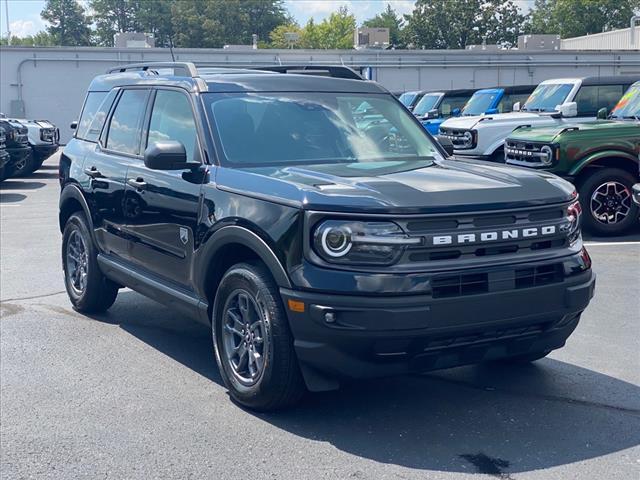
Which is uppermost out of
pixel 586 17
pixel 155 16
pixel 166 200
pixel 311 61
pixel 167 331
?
pixel 155 16

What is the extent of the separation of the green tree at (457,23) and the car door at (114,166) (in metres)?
64.4

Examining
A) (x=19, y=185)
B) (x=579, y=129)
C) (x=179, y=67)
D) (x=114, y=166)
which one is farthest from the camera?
(x=19, y=185)

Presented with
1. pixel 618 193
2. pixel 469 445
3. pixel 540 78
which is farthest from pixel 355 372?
pixel 540 78

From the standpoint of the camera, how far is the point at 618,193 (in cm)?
1117

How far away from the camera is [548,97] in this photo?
15.7 m

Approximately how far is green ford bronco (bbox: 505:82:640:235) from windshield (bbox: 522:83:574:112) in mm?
3900

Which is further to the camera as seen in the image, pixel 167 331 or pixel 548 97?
pixel 548 97

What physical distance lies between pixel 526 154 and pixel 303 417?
719 cm

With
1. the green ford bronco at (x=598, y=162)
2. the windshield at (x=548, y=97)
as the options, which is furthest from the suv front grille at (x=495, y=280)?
the windshield at (x=548, y=97)

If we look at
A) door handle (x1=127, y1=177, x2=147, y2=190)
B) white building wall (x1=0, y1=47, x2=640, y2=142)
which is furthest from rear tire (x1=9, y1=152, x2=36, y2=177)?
white building wall (x1=0, y1=47, x2=640, y2=142)

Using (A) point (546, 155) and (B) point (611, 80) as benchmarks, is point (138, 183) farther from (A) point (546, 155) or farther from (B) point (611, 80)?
(B) point (611, 80)

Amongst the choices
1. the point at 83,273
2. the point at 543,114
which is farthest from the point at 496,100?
the point at 83,273

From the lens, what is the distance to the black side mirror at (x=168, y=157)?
5520 mm

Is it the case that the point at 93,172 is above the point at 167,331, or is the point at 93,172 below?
above
